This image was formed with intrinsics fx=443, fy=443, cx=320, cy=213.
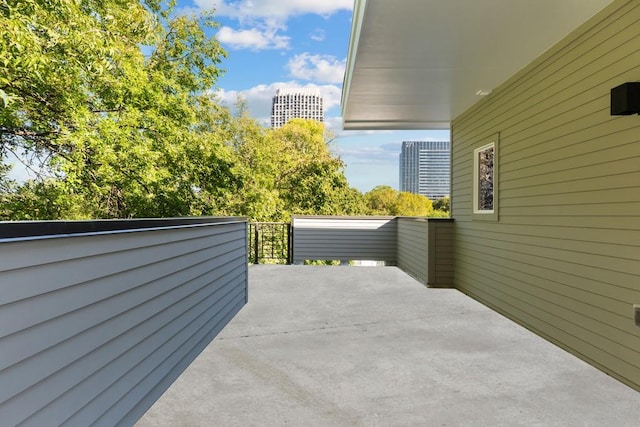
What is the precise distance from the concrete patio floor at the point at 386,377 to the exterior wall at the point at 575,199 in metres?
0.28

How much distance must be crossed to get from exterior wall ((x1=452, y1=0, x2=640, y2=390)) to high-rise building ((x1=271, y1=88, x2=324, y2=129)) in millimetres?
39808

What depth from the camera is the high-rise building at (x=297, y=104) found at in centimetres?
4469

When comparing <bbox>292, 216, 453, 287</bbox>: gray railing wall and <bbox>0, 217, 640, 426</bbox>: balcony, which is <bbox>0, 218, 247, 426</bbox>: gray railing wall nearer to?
<bbox>0, 217, 640, 426</bbox>: balcony

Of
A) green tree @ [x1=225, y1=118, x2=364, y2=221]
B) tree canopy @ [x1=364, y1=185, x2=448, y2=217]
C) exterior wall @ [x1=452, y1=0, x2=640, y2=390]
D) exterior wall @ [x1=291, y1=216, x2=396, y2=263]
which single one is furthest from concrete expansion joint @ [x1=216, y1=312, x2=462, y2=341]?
→ tree canopy @ [x1=364, y1=185, x2=448, y2=217]

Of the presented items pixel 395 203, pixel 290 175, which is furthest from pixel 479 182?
pixel 395 203

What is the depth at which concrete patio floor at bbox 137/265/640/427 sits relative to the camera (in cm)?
234

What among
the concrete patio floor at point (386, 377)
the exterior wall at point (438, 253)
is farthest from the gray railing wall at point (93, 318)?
the exterior wall at point (438, 253)

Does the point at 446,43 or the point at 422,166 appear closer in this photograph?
the point at 446,43

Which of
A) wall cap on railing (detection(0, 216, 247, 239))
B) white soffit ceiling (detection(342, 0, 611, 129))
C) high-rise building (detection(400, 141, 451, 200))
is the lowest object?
wall cap on railing (detection(0, 216, 247, 239))

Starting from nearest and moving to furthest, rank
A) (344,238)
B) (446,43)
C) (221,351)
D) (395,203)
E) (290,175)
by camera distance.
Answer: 1. (221,351)
2. (446,43)
3. (344,238)
4. (290,175)
5. (395,203)

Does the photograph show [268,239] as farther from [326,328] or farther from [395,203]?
[395,203]

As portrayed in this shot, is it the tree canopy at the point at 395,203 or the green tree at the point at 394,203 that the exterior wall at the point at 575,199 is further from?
the tree canopy at the point at 395,203

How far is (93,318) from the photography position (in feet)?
5.94

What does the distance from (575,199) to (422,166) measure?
2223 inches
